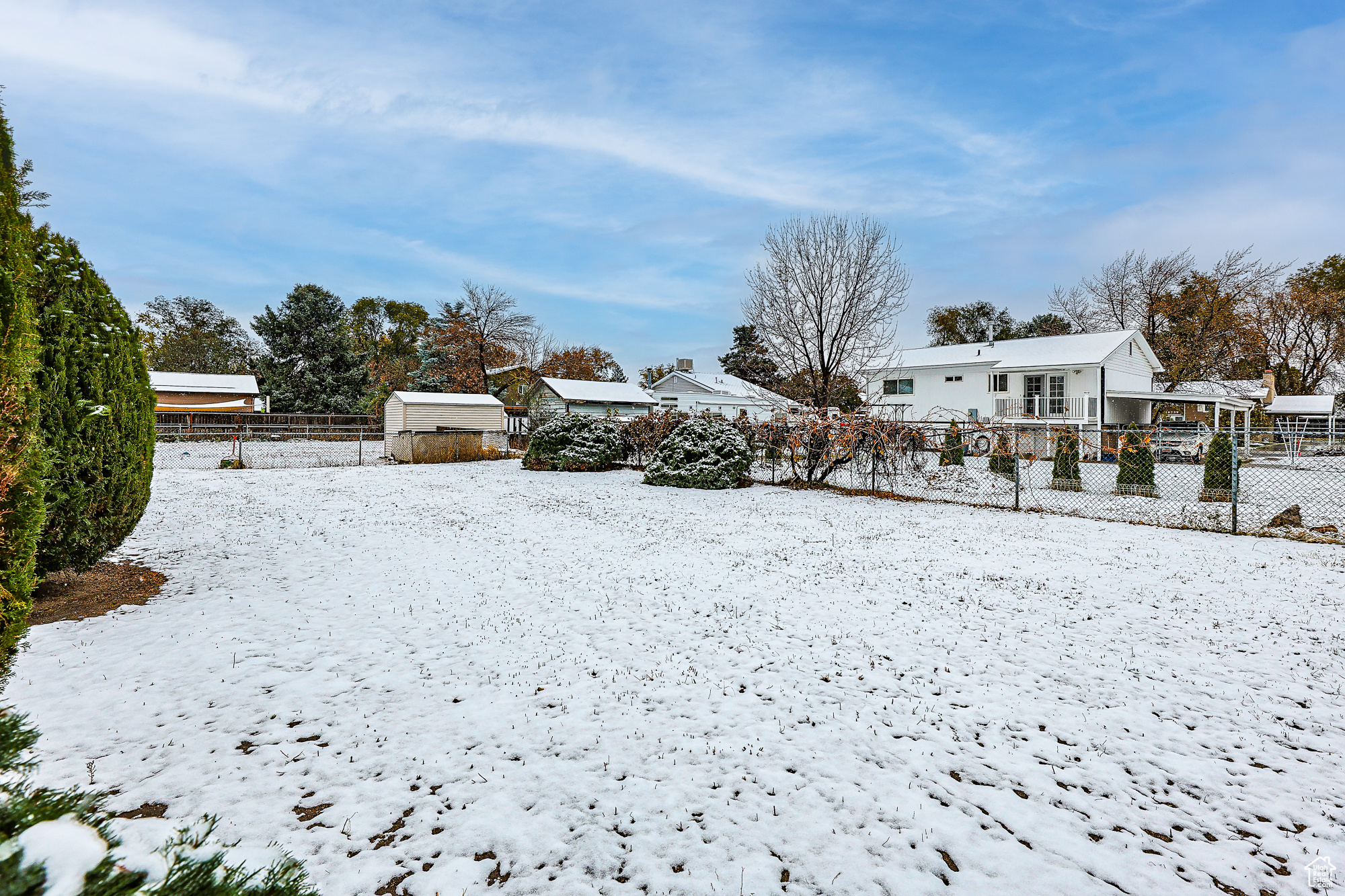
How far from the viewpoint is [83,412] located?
15.2 ft

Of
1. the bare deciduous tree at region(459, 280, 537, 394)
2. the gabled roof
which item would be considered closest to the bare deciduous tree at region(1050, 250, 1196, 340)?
the gabled roof

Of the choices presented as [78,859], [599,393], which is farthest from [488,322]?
[78,859]

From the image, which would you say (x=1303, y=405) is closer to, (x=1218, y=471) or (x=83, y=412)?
(x=1218, y=471)

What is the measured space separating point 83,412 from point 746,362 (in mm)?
46609

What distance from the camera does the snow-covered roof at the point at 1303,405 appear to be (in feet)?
108

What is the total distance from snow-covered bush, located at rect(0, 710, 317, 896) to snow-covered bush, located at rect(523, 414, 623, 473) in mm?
15543

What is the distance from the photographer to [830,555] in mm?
7008

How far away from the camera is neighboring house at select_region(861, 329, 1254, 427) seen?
82.3 ft

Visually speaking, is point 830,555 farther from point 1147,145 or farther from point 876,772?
point 1147,145

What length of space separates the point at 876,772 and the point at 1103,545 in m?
6.49

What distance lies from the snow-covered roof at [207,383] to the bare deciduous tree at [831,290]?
3280cm

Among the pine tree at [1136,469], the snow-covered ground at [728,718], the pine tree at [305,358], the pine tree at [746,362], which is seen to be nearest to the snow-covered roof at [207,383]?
the pine tree at [305,358]

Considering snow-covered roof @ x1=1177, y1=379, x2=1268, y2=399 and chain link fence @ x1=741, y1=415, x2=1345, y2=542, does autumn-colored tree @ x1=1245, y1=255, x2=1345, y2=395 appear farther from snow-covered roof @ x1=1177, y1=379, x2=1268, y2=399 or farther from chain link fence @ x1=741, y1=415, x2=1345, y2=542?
chain link fence @ x1=741, y1=415, x2=1345, y2=542

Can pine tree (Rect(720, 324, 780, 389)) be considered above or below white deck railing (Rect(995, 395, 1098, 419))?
above
